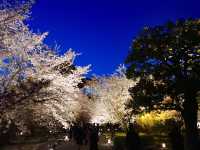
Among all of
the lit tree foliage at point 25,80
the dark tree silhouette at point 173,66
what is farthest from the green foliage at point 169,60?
the lit tree foliage at point 25,80

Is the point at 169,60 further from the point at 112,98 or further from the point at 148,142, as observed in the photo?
the point at 112,98

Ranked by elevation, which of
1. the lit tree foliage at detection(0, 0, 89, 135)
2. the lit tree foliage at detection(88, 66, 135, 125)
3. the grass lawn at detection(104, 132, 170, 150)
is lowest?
the grass lawn at detection(104, 132, 170, 150)

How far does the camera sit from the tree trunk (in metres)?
21.2

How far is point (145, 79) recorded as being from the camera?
22125mm

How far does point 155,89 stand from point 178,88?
50.3 inches

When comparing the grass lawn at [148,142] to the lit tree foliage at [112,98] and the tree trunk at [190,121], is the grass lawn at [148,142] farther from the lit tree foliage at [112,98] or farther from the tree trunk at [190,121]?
the tree trunk at [190,121]

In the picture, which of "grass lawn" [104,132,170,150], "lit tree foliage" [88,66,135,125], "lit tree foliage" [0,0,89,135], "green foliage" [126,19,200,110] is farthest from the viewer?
"lit tree foliage" [88,66,135,125]

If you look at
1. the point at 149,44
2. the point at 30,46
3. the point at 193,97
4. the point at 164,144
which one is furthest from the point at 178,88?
the point at 30,46

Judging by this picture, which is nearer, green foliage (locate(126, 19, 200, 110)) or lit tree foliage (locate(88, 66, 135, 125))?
green foliage (locate(126, 19, 200, 110))

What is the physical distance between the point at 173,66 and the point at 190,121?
10.4 ft

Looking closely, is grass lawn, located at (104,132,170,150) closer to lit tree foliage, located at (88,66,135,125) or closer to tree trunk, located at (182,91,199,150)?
lit tree foliage, located at (88,66,135,125)

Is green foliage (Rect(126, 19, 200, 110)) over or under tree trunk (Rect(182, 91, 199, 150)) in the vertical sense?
over

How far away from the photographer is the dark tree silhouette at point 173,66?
20.9m

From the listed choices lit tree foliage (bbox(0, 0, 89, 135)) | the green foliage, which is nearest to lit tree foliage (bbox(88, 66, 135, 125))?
the green foliage
